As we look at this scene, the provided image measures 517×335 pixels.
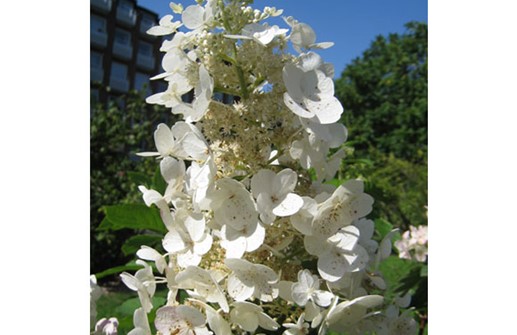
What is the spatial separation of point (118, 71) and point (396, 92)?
91cm

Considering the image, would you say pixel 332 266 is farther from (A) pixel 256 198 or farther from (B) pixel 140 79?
(B) pixel 140 79

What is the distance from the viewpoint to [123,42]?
1.30 meters

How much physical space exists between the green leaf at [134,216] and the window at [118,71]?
33.4 inches

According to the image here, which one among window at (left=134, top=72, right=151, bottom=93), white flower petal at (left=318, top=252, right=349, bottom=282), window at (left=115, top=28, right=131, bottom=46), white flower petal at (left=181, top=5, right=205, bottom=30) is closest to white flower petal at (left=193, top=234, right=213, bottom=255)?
white flower petal at (left=318, top=252, right=349, bottom=282)

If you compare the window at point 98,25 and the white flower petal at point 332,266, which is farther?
the window at point 98,25

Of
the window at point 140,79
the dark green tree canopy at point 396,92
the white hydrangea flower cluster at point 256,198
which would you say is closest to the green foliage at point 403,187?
the dark green tree canopy at point 396,92

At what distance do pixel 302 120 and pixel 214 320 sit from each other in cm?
22

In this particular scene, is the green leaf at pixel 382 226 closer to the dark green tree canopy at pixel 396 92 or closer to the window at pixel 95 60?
the dark green tree canopy at pixel 396 92

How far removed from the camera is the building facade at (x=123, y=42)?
1.12 m

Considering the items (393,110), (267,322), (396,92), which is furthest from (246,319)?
(393,110)
